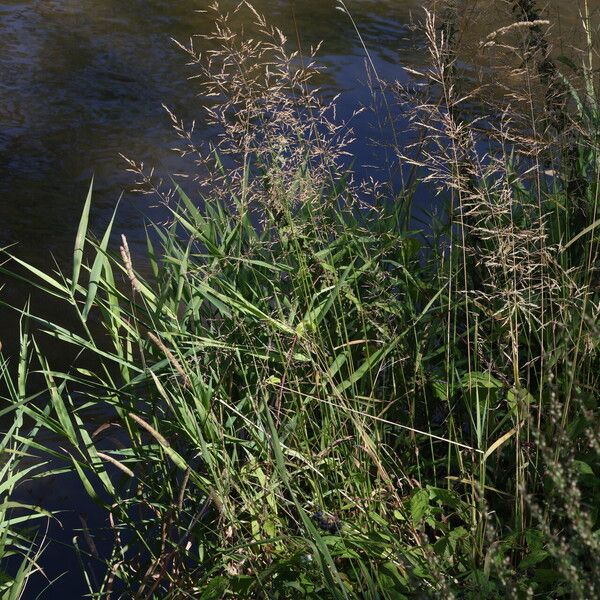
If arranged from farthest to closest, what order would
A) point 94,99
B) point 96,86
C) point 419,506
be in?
point 96,86 → point 94,99 → point 419,506

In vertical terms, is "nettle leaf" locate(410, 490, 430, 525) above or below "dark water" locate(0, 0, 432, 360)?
above

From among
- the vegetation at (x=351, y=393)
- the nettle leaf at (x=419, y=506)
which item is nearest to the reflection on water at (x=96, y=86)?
the vegetation at (x=351, y=393)

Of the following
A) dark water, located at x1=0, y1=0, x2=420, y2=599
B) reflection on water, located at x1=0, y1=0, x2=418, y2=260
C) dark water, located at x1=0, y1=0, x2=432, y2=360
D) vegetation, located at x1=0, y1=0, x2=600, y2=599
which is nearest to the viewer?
vegetation, located at x1=0, y1=0, x2=600, y2=599

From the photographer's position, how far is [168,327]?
266cm

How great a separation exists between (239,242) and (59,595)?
3.69 ft

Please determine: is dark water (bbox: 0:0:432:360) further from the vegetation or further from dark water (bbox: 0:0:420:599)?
the vegetation

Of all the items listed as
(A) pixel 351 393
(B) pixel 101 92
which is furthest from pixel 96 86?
(A) pixel 351 393

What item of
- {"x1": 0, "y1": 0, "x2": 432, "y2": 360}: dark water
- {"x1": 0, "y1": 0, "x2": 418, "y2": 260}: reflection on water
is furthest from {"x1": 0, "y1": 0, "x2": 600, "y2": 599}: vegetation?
{"x1": 0, "y1": 0, "x2": 418, "y2": 260}: reflection on water

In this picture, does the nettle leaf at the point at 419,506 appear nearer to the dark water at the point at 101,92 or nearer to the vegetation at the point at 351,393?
the vegetation at the point at 351,393

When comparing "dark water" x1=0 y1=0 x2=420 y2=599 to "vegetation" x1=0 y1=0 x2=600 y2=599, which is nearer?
"vegetation" x1=0 y1=0 x2=600 y2=599

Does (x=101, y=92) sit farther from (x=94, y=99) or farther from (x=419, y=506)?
(x=419, y=506)

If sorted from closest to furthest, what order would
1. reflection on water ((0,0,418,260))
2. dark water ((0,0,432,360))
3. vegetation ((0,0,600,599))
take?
vegetation ((0,0,600,599)) < dark water ((0,0,432,360)) < reflection on water ((0,0,418,260))

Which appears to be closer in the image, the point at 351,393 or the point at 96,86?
the point at 351,393

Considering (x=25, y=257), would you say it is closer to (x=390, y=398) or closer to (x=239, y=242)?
(x=239, y=242)
